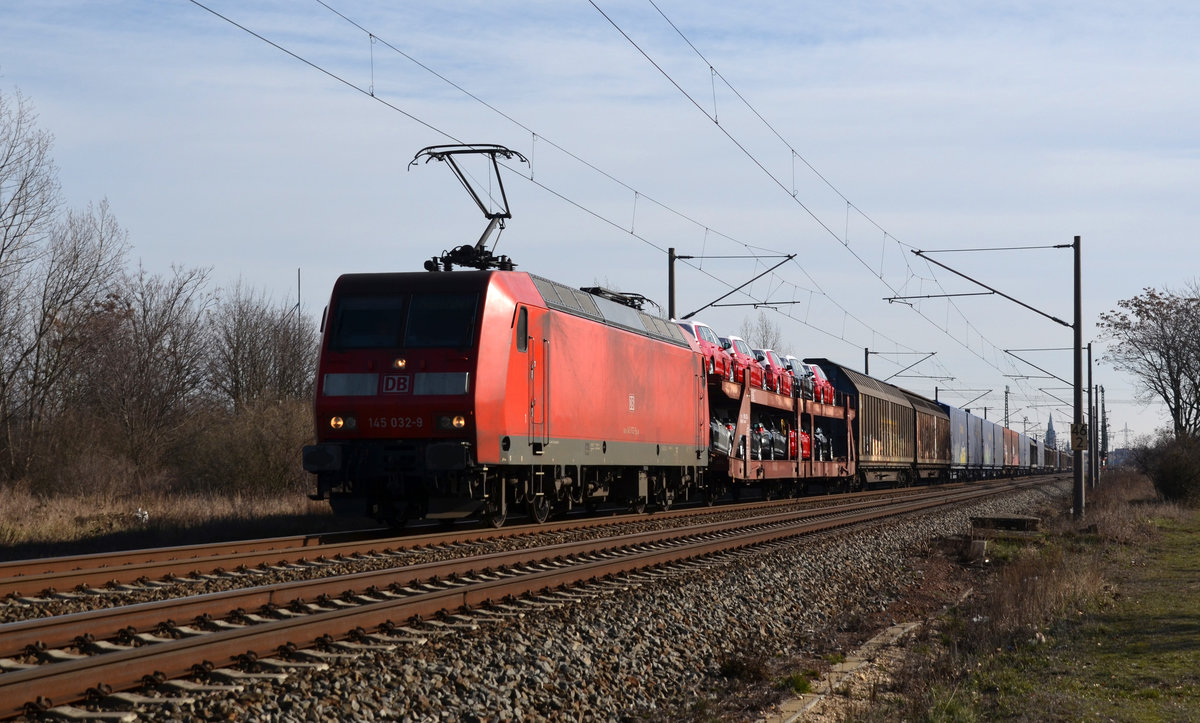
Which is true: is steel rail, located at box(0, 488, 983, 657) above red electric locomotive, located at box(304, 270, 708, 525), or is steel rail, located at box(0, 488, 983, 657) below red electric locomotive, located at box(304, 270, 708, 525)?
below

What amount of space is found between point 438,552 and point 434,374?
2746 mm

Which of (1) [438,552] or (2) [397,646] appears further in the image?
(1) [438,552]

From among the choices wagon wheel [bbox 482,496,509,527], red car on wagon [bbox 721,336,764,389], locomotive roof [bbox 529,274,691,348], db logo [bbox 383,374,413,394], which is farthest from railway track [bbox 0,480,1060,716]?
red car on wagon [bbox 721,336,764,389]

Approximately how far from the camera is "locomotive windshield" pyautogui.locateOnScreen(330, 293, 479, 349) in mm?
14789

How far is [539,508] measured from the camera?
58.5 feet

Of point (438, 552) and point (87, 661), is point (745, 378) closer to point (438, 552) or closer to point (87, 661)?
point (438, 552)

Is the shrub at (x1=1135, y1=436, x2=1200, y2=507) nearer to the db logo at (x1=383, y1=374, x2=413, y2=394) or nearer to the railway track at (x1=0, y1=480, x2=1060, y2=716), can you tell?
the db logo at (x1=383, y1=374, x2=413, y2=394)

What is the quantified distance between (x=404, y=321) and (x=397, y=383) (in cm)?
87

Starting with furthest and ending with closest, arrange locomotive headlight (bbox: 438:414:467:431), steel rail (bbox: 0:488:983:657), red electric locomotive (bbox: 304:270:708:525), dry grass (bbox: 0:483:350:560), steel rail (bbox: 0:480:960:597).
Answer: red electric locomotive (bbox: 304:270:708:525) < locomotive headlight (bbox: 438:414:467:431) < dry grass (bbox: 0:483:350:560) < steel rail (bbox: 0:480:960:597) < steel rail (bbox: 0:488:983:657)

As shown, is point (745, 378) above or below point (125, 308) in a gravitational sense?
below

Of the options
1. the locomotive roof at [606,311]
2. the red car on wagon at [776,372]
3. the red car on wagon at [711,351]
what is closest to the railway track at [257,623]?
the locomotive roof at [606,311]

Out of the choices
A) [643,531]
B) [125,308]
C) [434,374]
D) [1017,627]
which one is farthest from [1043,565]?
[125,308]

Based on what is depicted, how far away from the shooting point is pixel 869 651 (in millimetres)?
9555

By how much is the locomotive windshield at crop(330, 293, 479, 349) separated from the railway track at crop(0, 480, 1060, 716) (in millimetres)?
3493
